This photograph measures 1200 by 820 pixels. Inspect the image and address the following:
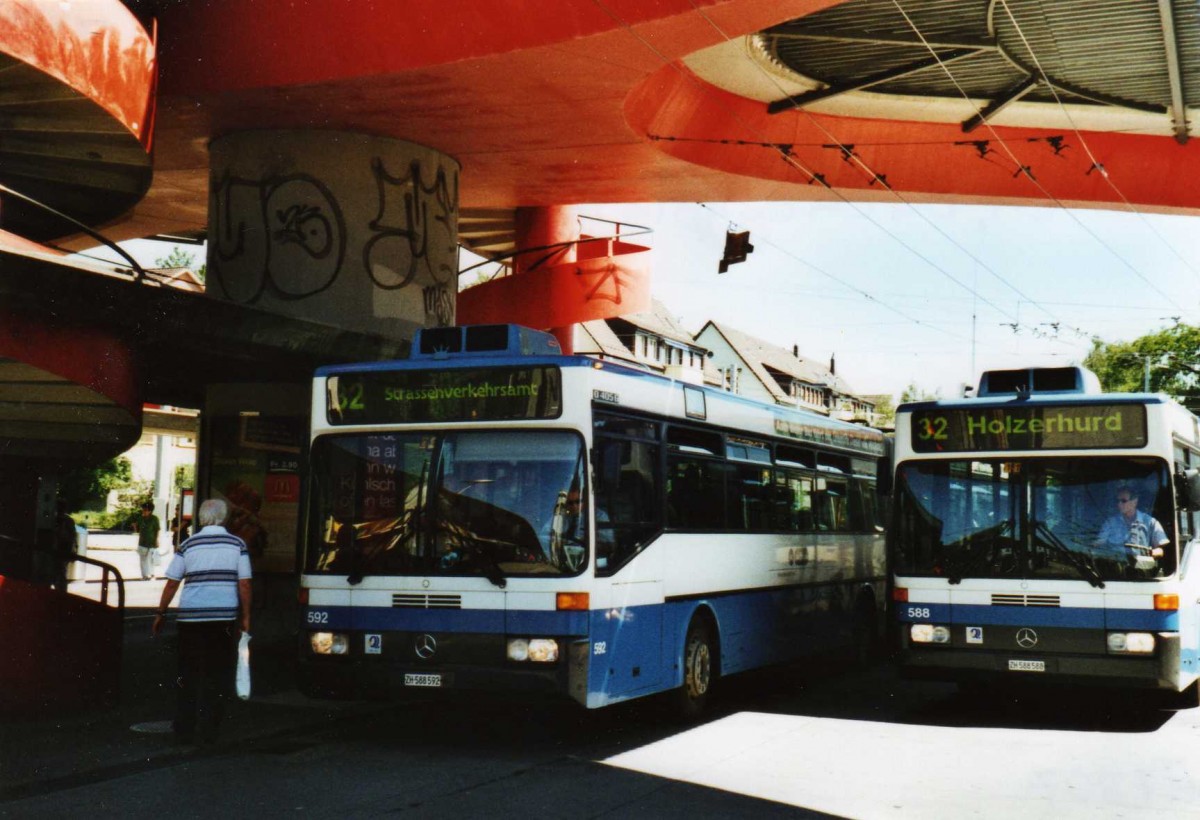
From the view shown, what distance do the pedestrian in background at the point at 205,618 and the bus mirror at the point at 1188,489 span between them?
7486mm

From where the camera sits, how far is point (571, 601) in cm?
953

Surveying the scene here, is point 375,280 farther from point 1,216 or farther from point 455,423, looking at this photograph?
point 455,423

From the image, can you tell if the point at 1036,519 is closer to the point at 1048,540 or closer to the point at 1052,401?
the point at 1048,540

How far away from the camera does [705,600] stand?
38.5 feet

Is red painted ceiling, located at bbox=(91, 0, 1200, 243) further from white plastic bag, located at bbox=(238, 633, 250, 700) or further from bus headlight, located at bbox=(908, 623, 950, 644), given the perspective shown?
white plastic bag, located at bbox=(238, 633, 250, 700)

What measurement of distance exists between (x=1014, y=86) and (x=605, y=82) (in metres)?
8.82

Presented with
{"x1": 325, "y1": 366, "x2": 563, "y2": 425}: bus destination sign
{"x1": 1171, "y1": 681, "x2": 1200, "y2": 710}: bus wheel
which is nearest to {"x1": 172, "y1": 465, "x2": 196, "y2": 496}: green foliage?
{"x1": 325, "y1": 366, "x2": 563, "y2": 425}: bus destination sign

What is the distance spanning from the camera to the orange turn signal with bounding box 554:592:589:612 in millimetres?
9523

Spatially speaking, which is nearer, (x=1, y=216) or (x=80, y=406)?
(x=80, y=406)

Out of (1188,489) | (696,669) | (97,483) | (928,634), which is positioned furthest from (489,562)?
(97,483)

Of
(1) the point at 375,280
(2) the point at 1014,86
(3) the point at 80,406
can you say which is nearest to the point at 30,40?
(3) the point at 80,406

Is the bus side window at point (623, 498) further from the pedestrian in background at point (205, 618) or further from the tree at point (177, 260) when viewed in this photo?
the tree at point (177, 260)

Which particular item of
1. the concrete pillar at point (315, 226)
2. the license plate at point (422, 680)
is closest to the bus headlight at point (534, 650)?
the license plate at point (422, 680)

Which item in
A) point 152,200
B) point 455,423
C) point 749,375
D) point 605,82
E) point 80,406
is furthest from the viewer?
point 749,375
